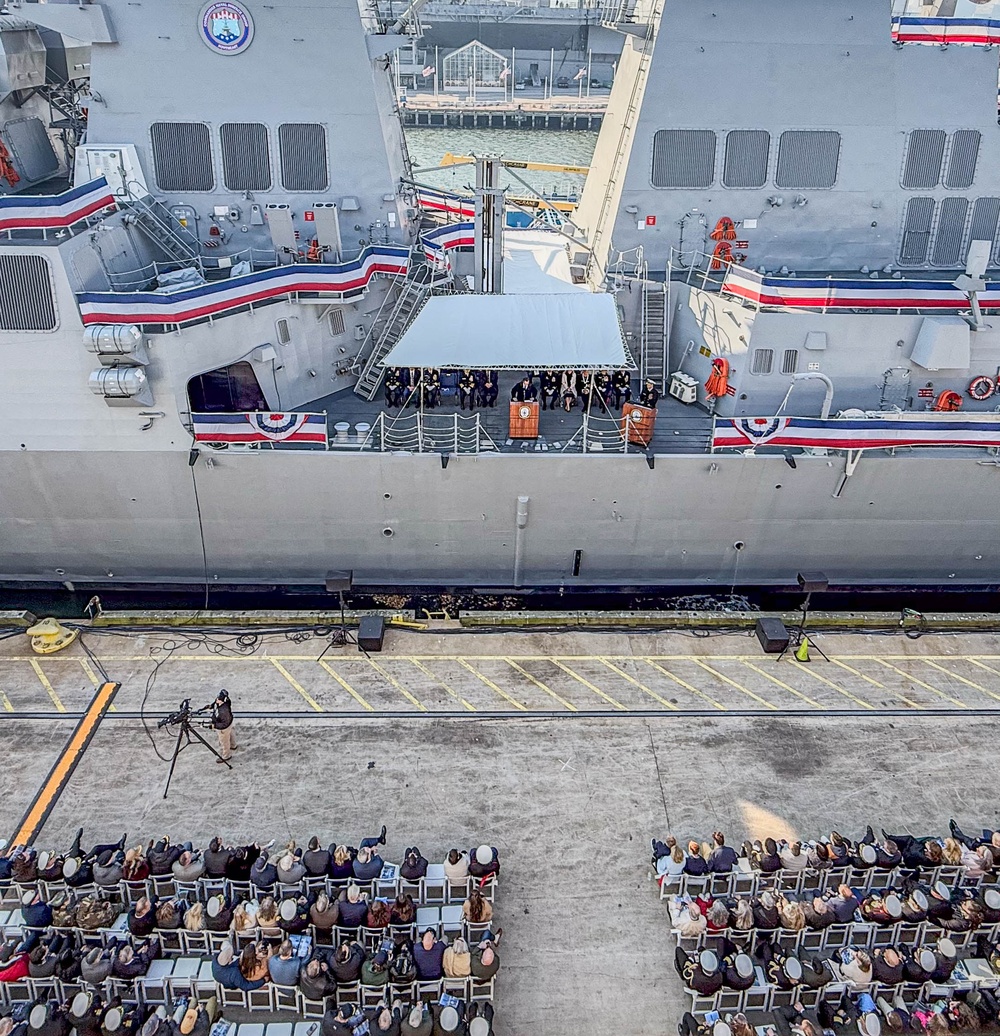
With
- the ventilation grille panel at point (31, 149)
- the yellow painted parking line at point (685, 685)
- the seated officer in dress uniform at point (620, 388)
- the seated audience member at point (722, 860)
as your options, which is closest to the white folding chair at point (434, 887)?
the seated audience member at point (722, 860)

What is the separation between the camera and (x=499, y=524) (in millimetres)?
14133

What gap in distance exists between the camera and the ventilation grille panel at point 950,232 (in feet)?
51.0

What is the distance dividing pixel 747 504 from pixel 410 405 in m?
6.48

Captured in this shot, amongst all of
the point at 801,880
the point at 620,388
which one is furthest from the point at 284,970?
the point at 620,388

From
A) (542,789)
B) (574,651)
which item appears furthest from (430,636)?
(542,789)

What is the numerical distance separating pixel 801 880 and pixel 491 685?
4941 millimetres

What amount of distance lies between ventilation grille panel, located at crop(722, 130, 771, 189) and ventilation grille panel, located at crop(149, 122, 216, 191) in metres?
9.56

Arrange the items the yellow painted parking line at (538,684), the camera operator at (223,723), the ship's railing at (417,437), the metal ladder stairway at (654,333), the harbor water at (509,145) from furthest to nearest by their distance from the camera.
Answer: the harbor water at (509,145) < the metal ladder stairway at (654,333) < the ship's railing at (417,437) < the yellow painted parking line at (538,684) < the camera operator at (223,723)

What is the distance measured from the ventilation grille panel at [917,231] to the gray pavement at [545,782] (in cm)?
832

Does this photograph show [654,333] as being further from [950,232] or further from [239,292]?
[239,292]

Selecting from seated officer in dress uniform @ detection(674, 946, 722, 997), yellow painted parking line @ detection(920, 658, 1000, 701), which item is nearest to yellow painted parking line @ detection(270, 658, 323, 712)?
seated officer in dress uniform @ detection(674, 946, 722, 997)

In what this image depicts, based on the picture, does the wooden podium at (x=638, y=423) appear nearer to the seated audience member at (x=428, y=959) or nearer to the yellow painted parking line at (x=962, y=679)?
the yellow painted parking line at (x=962, y=679)

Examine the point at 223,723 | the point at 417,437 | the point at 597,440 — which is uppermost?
the point at 417,437

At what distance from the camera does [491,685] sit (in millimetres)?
11953
